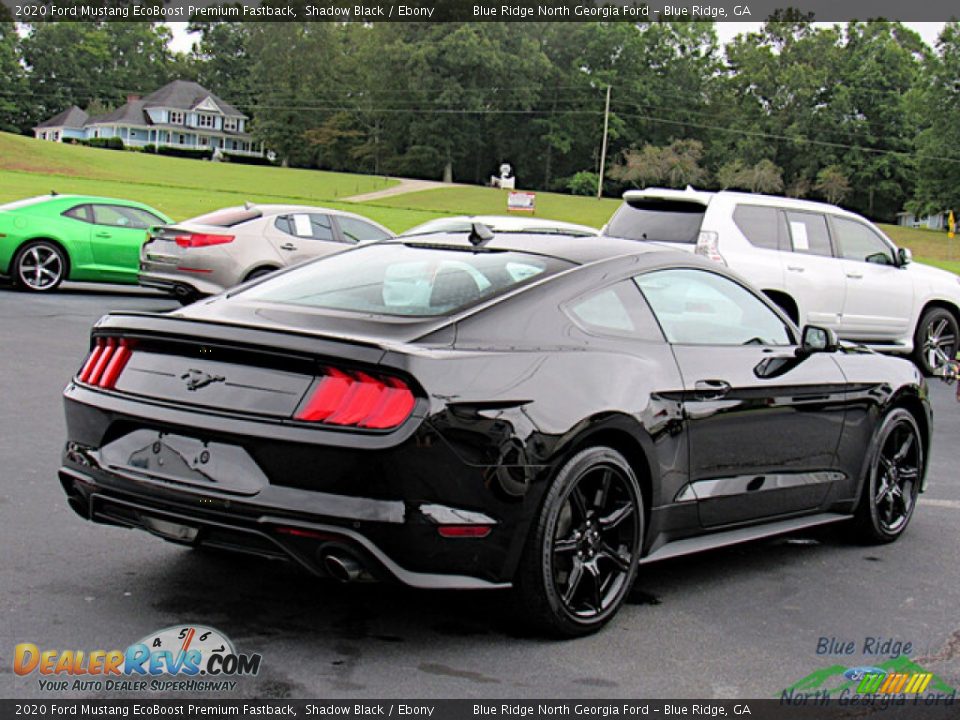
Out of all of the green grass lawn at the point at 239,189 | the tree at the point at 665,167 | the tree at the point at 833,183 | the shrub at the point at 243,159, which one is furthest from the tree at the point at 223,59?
the tree at the point at 833,183

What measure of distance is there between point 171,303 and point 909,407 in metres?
13.4

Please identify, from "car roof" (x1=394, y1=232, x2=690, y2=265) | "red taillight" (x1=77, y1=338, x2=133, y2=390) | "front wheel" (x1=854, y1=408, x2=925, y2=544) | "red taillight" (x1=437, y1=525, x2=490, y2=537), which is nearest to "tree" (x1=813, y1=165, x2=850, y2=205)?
"front wheel" (x1=854, y1=408, x2=925, y2=544)

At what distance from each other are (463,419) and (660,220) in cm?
955

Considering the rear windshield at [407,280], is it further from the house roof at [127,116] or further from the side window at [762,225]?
the house roof at [127,116]

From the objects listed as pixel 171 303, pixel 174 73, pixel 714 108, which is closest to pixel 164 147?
pixel 174 73

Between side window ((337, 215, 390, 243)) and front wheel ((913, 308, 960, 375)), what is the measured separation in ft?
23.8

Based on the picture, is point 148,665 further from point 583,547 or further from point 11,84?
point 11,84

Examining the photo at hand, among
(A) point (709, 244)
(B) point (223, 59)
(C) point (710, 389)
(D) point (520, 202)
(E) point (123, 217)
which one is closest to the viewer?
(C) point (710, 389)

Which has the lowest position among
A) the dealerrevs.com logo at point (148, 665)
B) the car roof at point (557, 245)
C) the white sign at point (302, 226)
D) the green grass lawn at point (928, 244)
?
the green grass lawn at point (928, 244)

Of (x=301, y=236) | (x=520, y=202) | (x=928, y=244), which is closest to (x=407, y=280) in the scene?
(x=301, y=236)

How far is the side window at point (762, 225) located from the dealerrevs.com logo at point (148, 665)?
10.2 m

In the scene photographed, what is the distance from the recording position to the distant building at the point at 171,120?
443 ft

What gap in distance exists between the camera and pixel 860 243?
48.0 ft

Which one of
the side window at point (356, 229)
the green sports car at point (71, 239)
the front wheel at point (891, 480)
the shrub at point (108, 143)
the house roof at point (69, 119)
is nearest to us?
A: the front wheel at point (891, 480)
